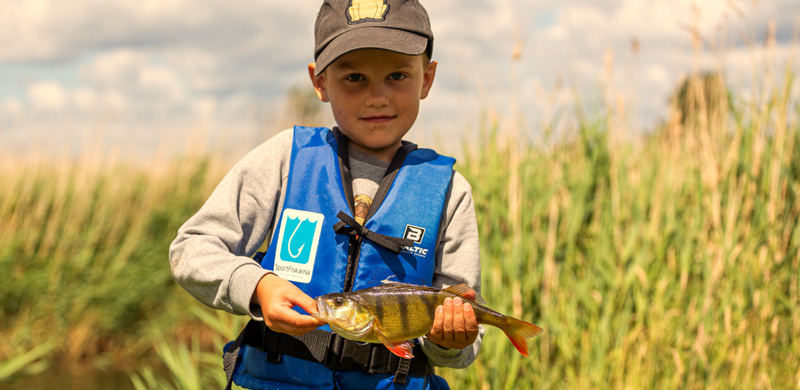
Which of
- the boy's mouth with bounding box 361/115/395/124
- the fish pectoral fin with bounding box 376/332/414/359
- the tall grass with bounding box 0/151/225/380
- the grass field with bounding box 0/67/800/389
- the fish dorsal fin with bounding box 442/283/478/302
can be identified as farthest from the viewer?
the tall grass with bounding box 0/151/225/380

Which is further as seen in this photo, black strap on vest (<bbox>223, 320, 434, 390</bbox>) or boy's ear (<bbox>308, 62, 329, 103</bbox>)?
boy's ear (<bbox>308, 62, 329, 103</bbox>)

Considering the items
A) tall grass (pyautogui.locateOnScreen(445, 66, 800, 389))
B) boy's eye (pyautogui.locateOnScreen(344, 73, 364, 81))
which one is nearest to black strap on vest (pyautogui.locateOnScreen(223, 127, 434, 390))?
boy's eye (pyautogui.locateOnScreen(344, 73, 364, 81))

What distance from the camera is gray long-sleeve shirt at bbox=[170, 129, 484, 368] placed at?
1.76 metres

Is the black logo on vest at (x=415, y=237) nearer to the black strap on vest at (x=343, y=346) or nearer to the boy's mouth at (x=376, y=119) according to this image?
the black strap on vest at (x=343, y=346)

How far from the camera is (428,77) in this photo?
7.65 feet

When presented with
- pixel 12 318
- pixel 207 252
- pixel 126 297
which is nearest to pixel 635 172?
pixel 207 252

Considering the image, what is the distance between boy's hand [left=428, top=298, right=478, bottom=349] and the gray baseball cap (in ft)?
2.47

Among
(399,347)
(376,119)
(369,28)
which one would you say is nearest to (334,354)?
(399,347)

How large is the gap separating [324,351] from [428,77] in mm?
1027

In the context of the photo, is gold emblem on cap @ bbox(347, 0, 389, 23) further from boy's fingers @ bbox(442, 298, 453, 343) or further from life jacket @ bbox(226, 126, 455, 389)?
boy's fingers @ bbox(442, 298, 453, 343)

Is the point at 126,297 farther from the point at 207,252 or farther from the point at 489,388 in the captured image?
the point at 207,252

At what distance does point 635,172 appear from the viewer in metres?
4.73

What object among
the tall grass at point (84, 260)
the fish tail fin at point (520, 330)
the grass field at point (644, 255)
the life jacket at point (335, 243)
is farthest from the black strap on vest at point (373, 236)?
the tall grass at point (84, 260)

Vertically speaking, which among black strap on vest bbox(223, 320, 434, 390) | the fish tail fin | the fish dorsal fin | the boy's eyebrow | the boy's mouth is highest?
the boy's eyebrow
